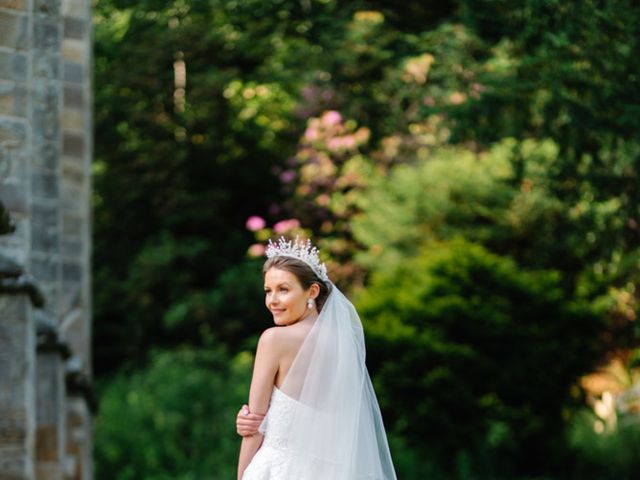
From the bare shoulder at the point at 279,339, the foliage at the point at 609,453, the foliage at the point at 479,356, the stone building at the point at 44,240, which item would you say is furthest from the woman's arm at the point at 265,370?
the foliage at the point at 479,356

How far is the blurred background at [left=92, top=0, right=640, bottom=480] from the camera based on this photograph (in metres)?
12.1

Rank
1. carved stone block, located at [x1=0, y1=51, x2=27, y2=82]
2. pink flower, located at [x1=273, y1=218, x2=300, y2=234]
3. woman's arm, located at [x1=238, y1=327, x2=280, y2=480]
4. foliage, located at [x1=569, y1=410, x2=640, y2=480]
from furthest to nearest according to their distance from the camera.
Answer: pink flower, located at [x1=273, y1=218, x2=300, y2=234], foliage, located at [x1=569, y1=410, x2=640, y2=480], carved stone block, located at [x1=0, y1=51, x2=27, y2=82], woman's arm, located at [x1=238, y1=327, x2=280, y2=480]

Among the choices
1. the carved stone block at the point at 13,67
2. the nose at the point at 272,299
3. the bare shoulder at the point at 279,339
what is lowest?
the bare shoulder at the point at 279,339

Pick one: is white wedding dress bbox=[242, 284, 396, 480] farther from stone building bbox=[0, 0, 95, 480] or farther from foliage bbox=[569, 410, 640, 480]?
foliage bbox=[569, 410, 640, 480]

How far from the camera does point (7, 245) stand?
342 inches

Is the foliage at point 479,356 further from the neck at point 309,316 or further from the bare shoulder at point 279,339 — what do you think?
the bare shoulder at point 279,339

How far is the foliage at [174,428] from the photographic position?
16.1 m

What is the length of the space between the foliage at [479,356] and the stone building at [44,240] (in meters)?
3.99

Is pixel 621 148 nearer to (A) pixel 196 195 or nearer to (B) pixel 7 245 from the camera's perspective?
(B) pixel 7 245

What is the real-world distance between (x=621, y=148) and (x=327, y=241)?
10075 millimetres

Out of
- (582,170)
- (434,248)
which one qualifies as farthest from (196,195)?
(582,170)

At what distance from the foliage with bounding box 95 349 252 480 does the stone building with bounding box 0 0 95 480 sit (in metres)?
2.48

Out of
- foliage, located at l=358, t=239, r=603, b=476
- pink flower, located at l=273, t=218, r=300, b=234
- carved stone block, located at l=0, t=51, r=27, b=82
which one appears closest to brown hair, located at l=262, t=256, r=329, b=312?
carved stone block, located at l=0, t=51, r=27, b=82

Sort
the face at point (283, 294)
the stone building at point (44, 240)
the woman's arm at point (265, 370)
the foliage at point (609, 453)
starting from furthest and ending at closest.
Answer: the foliage at point (609, 453), the stone building at point (44, 240), the face at point (283, 294), the woman's arm at point (265, 370)
